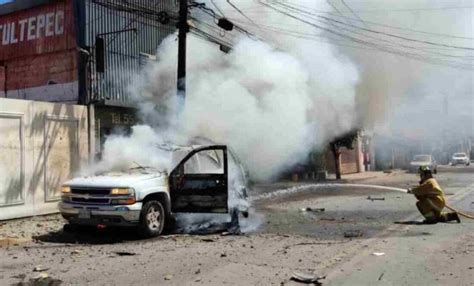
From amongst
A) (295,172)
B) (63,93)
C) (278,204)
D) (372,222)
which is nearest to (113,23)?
(63,93)

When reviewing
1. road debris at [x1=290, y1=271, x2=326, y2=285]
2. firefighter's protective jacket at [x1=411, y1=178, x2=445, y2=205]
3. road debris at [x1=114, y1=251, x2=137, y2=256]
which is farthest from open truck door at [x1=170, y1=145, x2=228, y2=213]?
firefighter's protective jacket at [x1=411, y1=178, x2=445, y2=205]

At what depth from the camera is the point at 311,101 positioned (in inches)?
664

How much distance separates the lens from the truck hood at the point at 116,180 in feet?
29.8

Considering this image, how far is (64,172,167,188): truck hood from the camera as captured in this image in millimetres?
9094

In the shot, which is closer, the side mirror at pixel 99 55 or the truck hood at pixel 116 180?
the truck hood at pixel 116 180

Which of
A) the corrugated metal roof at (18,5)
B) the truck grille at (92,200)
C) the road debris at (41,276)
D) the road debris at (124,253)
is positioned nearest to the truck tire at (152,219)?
the truck grille at (92,200)

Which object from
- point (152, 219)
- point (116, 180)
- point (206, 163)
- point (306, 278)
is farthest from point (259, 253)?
point (206, 163)

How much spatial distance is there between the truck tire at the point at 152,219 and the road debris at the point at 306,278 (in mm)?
3533

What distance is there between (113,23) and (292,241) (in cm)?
1039

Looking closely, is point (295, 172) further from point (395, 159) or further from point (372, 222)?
point (395, 159)

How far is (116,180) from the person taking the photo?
30.3ft

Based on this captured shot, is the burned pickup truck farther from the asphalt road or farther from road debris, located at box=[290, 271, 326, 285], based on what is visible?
road debris, located at box=[290, 271, 326, 285]

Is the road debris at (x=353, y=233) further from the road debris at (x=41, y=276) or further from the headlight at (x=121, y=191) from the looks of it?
the road debris at (x=41, y=276)

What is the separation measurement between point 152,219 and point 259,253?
2.41m
